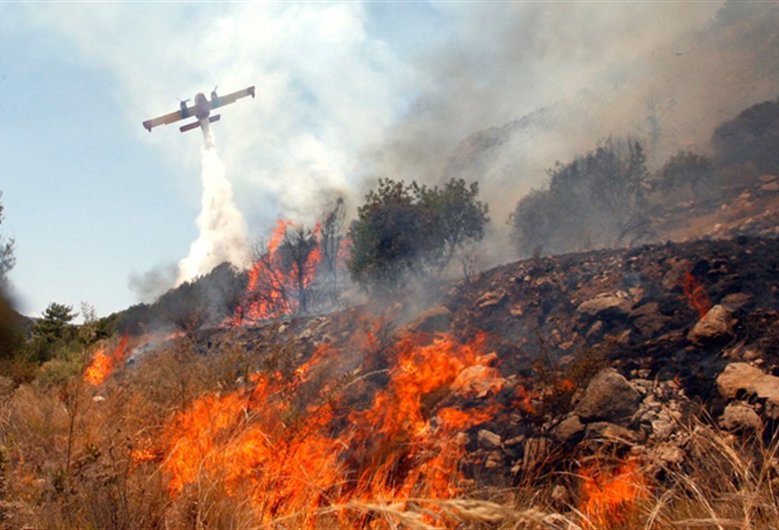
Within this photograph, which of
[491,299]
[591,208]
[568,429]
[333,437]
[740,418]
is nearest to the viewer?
[740,418]

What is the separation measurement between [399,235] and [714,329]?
755 inches

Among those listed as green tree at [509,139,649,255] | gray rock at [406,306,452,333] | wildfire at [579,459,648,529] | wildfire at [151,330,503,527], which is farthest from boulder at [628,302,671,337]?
green tree at [509,139,649,255]

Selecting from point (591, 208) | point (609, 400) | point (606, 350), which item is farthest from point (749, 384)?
point (591, 208)

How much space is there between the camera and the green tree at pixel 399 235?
27.4 meters

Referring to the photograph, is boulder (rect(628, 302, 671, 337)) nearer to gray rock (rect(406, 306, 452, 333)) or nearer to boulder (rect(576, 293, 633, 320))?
boulder (rect(576, 293, 633, 320))

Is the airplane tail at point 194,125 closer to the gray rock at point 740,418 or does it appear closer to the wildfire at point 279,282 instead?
the wildfire at point 279,282

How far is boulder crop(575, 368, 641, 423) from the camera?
25.8 ft

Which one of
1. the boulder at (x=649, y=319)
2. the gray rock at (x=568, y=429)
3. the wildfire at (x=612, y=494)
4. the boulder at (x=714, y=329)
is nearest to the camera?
the wildfire at (x=612, y=494)

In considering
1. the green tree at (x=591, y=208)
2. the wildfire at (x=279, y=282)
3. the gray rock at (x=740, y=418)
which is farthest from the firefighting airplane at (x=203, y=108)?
the gray rock at (x=740, y=418)

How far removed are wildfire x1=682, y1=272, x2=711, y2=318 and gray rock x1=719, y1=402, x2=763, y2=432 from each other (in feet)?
13.9

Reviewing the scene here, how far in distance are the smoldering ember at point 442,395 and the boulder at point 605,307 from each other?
0.23 ft

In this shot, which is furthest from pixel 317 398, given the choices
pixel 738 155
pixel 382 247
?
pixel 738 155

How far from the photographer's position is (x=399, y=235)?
2750 centimetres

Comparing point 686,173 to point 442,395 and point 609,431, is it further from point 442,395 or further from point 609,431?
point 609,431
